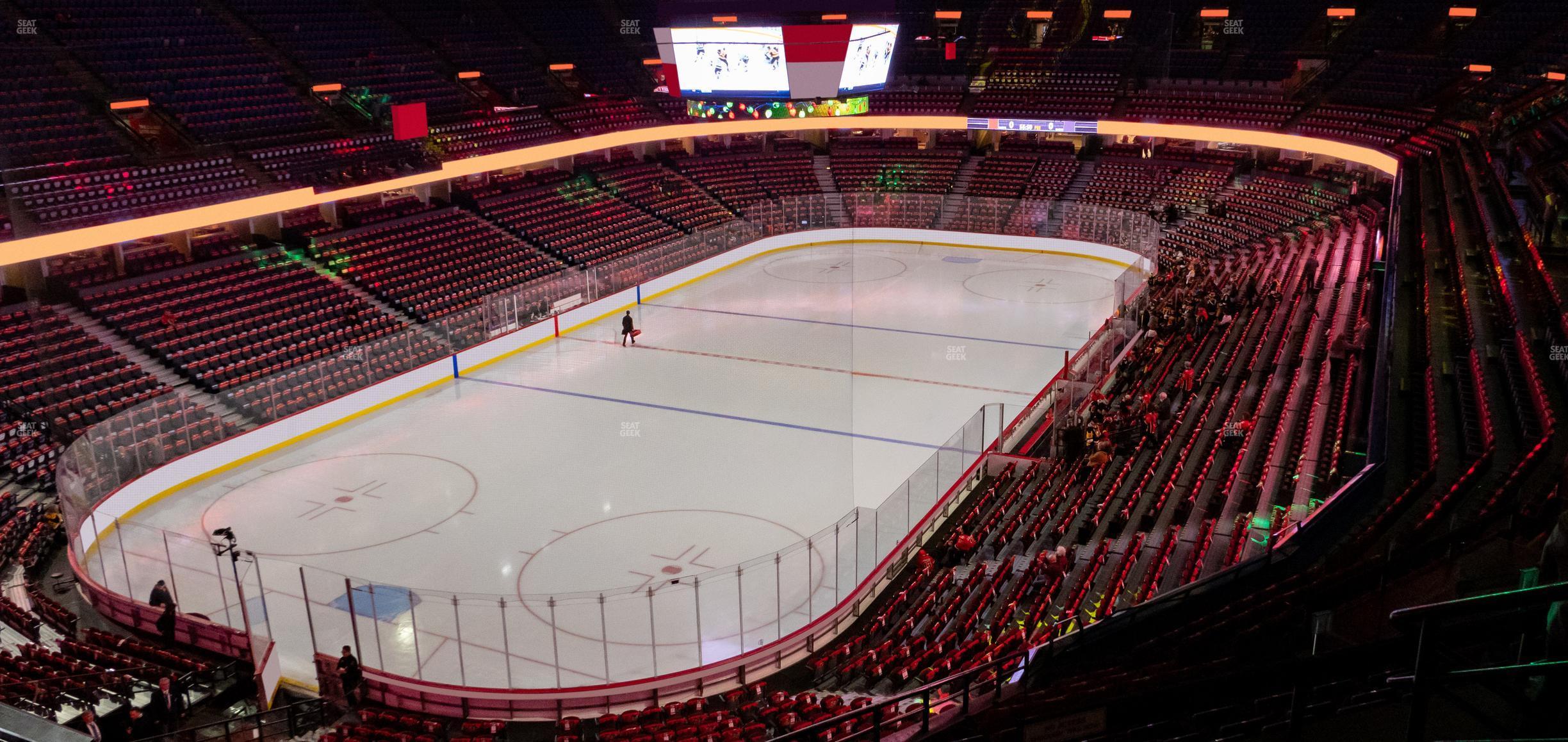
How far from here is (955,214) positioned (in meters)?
34.7

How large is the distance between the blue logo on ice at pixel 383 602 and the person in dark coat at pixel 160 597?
2325 millimetres

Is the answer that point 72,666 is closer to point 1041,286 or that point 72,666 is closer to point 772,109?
point 772,109

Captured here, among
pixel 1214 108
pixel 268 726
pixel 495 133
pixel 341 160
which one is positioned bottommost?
pixel 268 726

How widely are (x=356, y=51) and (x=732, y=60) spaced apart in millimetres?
20430

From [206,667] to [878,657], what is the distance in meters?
6.43

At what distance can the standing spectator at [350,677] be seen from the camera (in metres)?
9.82

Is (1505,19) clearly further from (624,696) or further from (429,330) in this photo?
(624,696)

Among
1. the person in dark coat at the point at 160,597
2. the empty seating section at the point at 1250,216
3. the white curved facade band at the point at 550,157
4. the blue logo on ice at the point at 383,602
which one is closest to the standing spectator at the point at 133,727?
the blue logo on ice at the point at 383,602

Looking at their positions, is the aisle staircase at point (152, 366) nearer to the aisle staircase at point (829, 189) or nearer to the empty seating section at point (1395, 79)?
the aisle staircase at point (829, 189)

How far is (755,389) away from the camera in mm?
20203

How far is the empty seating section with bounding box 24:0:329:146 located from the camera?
24125mm

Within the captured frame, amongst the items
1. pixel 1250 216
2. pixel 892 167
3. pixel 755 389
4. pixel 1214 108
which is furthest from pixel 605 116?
pixel 1214 108

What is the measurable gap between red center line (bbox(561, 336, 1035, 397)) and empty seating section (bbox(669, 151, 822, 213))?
1258 cm

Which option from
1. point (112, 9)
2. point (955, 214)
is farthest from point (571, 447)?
point (955, 214)
